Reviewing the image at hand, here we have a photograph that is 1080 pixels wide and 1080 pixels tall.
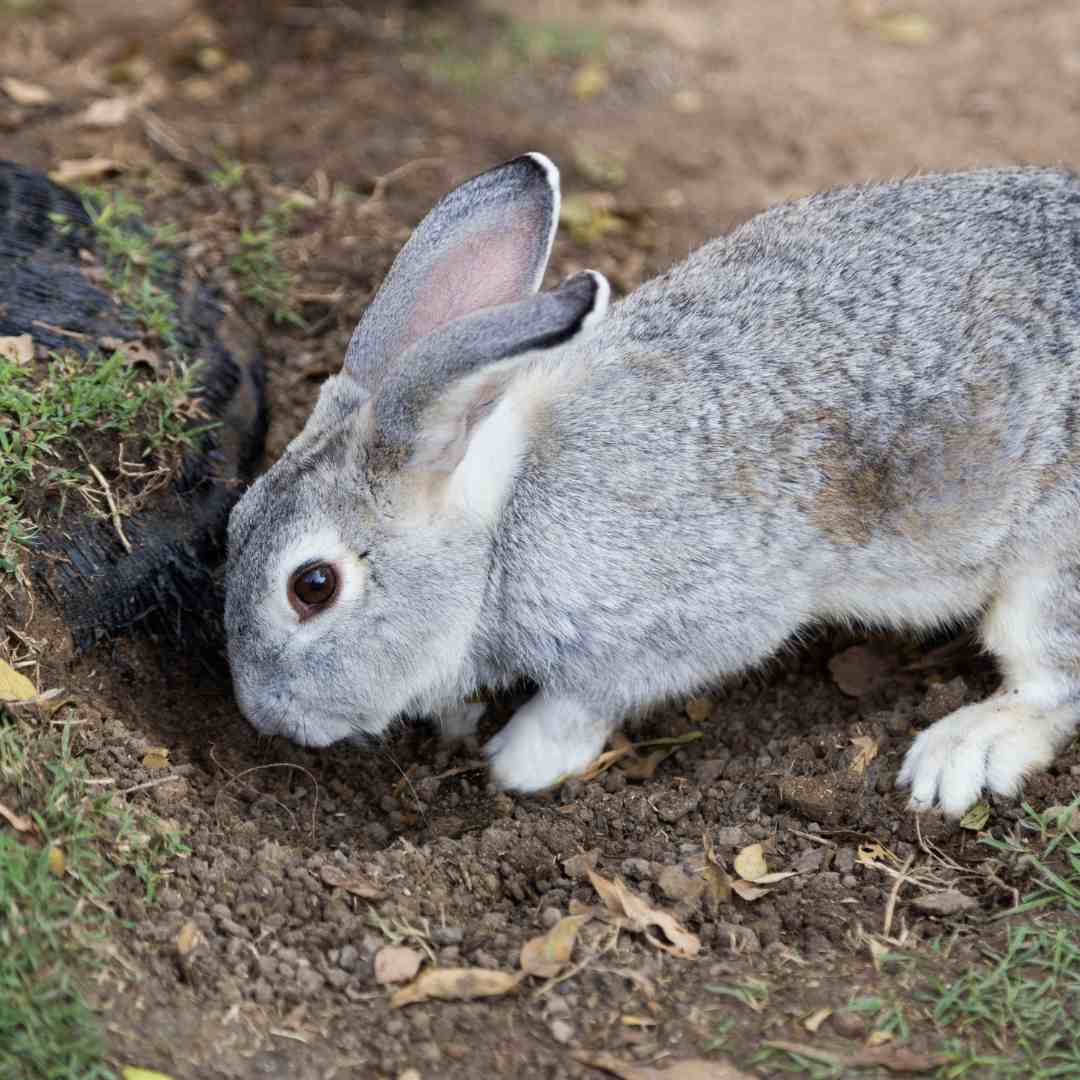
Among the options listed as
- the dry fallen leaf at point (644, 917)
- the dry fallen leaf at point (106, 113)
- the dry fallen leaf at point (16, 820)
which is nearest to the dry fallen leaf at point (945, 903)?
the dry fallen leaf at point (644, 917)

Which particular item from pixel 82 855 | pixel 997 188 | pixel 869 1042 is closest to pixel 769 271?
pixel 997 188

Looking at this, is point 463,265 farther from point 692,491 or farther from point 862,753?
point 862,753

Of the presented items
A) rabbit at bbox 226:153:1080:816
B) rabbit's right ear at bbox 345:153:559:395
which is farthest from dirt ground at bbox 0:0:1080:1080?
rabbit's right ear at bbox 345:153:559:395

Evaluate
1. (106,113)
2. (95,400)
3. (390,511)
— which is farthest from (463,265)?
(106,113)

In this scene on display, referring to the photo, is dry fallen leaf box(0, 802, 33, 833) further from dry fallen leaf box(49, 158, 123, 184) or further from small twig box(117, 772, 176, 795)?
dry fallen leaf box(49, 158, 123, 184)

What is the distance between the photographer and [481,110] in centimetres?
800

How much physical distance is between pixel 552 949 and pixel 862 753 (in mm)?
1435

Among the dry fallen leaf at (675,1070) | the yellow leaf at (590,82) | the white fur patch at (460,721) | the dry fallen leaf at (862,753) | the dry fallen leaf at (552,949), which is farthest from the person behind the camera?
the yellow leaf at (590,82)

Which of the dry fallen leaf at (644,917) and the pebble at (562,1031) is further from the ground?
the pebble at (562,1031)

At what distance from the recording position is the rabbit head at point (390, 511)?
4277mm

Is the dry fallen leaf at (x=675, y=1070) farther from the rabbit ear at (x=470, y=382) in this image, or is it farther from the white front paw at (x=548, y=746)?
the rabbit ear at (x=470, y=382)

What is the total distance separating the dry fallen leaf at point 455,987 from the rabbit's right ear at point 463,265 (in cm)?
185

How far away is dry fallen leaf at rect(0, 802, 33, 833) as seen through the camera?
3604 mm

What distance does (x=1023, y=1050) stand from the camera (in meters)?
3.53
